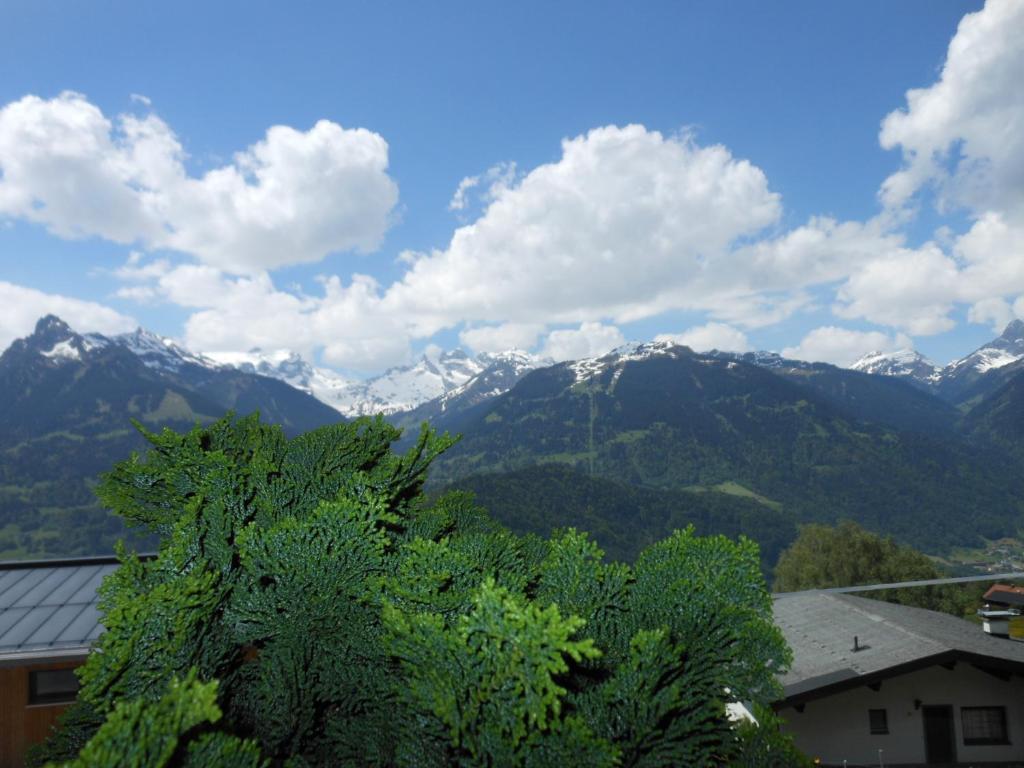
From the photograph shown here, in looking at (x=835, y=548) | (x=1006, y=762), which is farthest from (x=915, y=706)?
(x=835, y=548)

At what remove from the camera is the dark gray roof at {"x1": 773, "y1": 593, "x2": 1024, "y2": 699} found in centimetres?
1936

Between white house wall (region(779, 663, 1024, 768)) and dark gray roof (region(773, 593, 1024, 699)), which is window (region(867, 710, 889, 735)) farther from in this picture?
dark gray roof (region(773, 593, 1024, 699))

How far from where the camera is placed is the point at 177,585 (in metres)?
6.53

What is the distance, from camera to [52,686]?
14.7 metres

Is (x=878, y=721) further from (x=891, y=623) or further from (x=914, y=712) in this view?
(x=891, y=623)

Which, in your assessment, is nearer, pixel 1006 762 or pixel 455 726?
pixel 455 726

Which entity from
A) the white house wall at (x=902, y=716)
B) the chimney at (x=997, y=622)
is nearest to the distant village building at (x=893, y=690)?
the white house wall at (x=902, y=716)

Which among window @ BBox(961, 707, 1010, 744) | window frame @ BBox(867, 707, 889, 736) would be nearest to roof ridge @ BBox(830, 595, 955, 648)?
window @ BBox(961, 707, 1010, 744)

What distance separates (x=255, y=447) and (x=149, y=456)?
137 centimetres

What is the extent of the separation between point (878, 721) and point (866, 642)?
2.53 meters

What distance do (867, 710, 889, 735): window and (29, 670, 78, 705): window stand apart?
22.6m

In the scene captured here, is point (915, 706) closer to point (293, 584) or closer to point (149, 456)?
point (293, 584)

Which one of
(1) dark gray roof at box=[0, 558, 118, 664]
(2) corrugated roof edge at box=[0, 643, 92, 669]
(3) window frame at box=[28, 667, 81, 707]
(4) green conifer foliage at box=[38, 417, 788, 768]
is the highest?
(4) green conifer foliage at box=[38, 417, 788, 768]

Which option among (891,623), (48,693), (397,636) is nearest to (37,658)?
(48,693)
